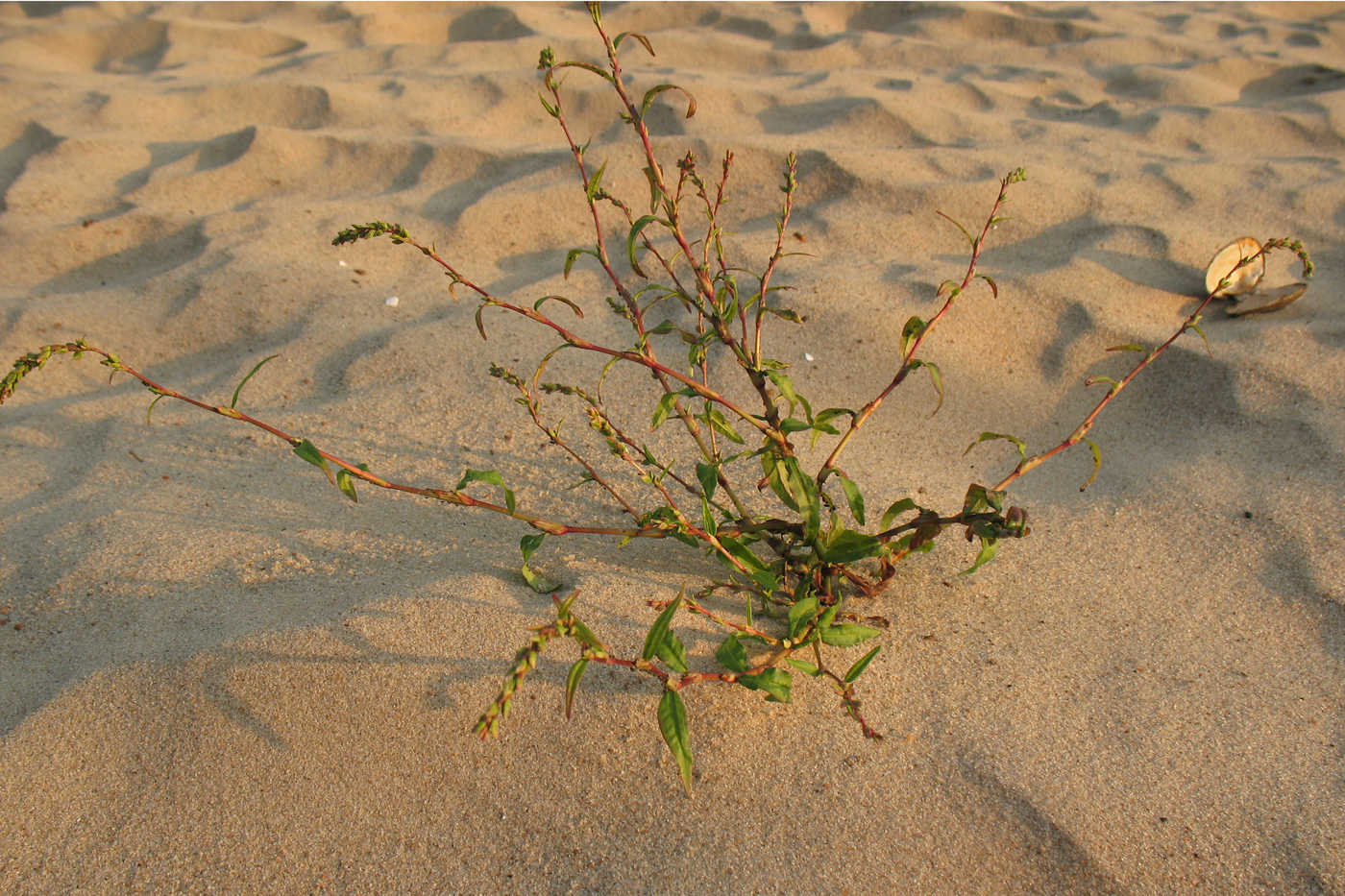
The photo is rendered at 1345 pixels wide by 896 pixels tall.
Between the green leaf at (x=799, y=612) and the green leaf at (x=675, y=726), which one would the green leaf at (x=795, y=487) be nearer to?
the green leaf at (x=799, y=612)

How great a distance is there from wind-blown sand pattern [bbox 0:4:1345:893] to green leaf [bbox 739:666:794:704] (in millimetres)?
152

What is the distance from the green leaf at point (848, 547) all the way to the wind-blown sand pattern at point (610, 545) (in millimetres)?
252

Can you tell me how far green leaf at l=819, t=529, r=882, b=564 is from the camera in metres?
1.39

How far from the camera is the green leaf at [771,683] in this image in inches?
51.6

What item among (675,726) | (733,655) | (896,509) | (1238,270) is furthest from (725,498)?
(1238,270)

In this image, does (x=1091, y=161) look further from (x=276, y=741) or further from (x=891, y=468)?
(x=276, y=741)

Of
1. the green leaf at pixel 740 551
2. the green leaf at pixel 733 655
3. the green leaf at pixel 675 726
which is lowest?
the green leaf at pixel 740 551

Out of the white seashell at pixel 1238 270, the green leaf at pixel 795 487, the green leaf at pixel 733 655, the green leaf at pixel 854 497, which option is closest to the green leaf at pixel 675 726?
the green leaf at pixel 733 655

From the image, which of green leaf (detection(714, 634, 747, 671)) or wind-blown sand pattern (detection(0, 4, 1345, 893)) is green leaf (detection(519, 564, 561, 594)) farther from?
green leaf (detection(714, 634, 747, 671))

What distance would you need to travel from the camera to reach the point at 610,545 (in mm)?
1821

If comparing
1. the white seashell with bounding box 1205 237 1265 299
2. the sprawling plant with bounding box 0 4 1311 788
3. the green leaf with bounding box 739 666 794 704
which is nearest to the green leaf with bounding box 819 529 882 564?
the sprawling plant with bounding box 0 4 1311 788

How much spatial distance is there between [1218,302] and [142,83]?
4.92 m

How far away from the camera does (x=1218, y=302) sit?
273cm

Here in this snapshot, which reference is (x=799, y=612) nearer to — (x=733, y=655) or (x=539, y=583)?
(x=733, y=655)
